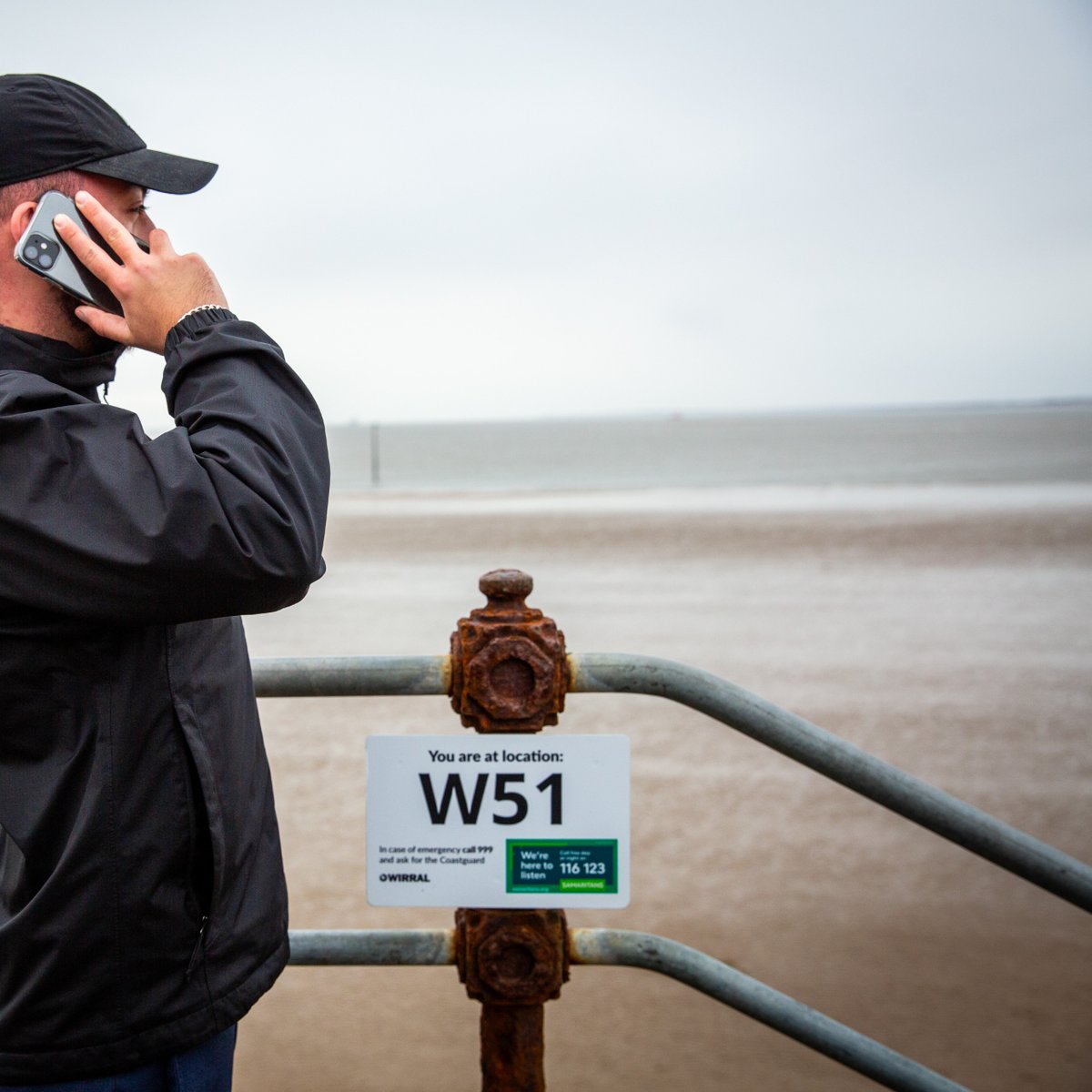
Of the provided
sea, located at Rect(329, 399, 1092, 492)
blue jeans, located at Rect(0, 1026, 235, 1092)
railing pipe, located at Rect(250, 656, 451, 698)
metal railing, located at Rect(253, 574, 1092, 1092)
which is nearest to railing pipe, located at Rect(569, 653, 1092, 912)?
metal railing, located at Rect(253, 574, 1092, 1092)

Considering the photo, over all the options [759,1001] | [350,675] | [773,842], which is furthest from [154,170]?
[773,842]

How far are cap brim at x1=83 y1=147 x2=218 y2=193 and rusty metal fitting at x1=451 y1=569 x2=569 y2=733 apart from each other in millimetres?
728

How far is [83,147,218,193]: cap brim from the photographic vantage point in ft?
4.66

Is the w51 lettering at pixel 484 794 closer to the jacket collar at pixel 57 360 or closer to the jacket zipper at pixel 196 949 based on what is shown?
the jacket zipper at pixel 196 949

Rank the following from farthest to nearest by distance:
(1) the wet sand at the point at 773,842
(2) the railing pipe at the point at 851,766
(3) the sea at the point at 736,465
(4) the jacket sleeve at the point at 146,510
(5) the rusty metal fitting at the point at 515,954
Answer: (3) the sea at the point at 736,465
(1) the wet sand at the point at 773,842
(5) the rusty metal fitting at the point at 515,954
(2) the railing pipe at the point at 851,766
(4) the jacket sleeve at the point at 146,510

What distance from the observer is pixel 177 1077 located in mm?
1390

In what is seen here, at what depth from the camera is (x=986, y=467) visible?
4019cm

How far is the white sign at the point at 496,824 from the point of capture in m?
1.87

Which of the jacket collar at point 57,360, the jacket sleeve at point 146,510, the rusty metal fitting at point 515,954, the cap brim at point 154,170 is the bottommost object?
the rusty metal fitting at point 515,954

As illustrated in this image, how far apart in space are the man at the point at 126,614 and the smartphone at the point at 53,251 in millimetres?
15

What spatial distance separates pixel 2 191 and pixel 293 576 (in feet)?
1.99

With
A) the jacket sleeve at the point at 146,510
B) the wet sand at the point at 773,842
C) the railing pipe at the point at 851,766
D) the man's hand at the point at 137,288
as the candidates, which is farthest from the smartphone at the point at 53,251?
the wet sand at the point at 773,842

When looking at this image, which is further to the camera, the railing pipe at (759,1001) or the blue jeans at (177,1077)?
the railing pipe at (759,1001)

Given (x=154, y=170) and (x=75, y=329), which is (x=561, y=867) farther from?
(x=154, y=170)
